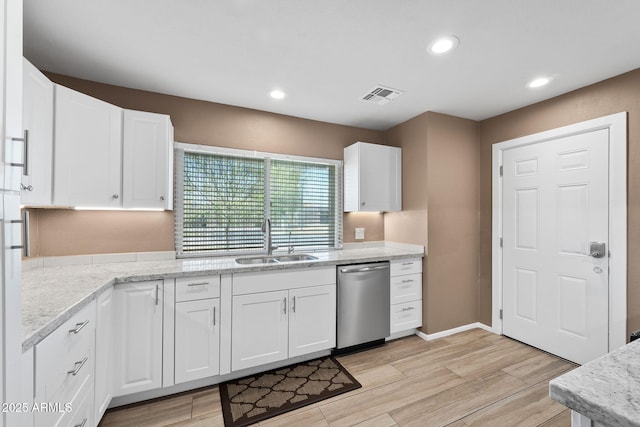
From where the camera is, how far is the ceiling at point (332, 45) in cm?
158

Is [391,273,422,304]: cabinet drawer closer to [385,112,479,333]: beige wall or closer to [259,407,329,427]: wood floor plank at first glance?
[385,112,479,333]: beige wall

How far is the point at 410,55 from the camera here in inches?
79.7

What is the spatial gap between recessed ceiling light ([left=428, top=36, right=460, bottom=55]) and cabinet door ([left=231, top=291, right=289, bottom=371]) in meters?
2.22

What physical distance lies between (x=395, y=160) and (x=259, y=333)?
251cm

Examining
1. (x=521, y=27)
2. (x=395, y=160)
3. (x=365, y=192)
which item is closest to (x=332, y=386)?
(x=365, y=192)

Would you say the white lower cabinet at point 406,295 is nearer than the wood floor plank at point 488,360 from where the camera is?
No

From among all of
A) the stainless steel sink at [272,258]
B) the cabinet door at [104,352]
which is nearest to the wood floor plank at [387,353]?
the stainless steel sink at [272,258]

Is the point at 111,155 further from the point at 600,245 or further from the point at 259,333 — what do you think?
the point at 600,245

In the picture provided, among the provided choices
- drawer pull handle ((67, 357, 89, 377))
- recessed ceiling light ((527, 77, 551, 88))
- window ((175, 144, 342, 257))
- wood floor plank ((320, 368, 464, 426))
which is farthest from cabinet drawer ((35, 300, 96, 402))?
recessed ceiling light ((527, 77, 551, 88))

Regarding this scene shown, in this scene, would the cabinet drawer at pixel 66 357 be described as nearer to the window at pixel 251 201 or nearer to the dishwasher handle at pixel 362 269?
the window at pixel 251 201

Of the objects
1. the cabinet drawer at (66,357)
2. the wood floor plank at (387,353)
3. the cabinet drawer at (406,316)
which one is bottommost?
the wood floor plank at (387,353)

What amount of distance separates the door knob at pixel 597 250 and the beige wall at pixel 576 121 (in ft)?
0.52

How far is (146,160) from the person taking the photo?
2.23 metres

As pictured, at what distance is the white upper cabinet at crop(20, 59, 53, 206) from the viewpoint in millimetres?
1492
